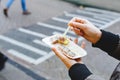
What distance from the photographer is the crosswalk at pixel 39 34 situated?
420 centimetres

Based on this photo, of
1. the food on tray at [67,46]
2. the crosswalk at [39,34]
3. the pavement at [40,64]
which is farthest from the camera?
the crosswalk at [39,34]

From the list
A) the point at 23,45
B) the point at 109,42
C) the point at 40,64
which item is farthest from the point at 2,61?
the point at 109,42

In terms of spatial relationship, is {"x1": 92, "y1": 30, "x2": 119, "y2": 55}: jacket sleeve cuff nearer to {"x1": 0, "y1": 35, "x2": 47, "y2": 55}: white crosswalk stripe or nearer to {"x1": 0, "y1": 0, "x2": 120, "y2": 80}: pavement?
{"x1": 0, "y1": 0, "x2": 120, "y2": 80}: pavement

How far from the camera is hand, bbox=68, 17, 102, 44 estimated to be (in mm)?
1885

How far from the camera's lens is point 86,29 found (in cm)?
192

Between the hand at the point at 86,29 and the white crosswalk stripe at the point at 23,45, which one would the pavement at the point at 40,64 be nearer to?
the white crosswalk stripe at the point at 23,45

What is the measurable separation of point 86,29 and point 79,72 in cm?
45

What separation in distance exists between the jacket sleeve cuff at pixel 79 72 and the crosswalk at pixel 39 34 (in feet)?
7.62

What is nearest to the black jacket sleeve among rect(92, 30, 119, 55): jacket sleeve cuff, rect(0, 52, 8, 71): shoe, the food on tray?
rect(92, 30, 119, 55): jacket sleeve cuff

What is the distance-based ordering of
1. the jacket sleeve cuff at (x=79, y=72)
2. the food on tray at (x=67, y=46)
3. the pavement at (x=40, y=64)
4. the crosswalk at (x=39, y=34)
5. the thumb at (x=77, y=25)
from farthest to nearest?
the crosswalk at (x=39, y=34), the pavement at (x=40, y=64), the thumb at (x=77, y=25), the food on tray at (x=67, y=46), the jacket sleeve cuff at (x=79, y=72)

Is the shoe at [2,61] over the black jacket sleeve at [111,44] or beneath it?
beneath

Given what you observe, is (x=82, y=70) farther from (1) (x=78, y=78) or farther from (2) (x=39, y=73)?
(2) (x=39, y=73)

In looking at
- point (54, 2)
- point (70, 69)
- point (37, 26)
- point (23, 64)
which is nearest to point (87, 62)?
point (23, 64)

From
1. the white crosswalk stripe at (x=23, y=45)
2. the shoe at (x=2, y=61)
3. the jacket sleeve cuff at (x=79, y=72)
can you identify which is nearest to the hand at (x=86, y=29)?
the jacket sleeve cuff at (x=79, y=72)
